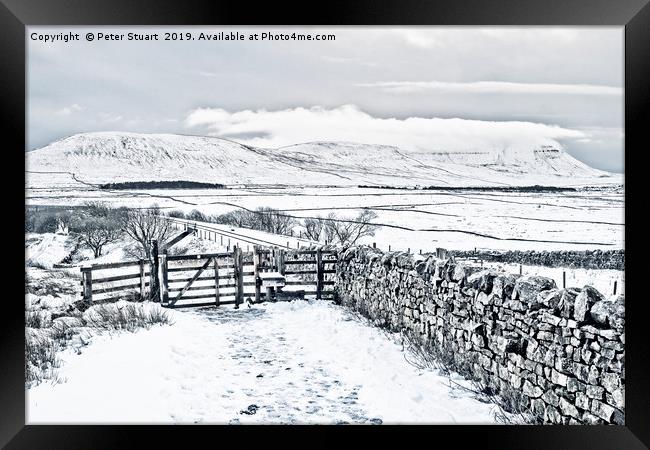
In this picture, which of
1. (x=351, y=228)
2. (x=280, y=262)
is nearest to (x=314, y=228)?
(x=351, y=228)

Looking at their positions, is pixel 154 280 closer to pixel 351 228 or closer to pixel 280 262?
pixel 280 262

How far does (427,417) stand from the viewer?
3.72 metres

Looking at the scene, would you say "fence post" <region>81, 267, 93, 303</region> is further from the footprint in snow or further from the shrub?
the footprint in snow

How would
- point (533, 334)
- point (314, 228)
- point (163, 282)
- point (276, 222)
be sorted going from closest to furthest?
point (533, 334) → point (163, 282) → point (314, 228) → point (276, 222)

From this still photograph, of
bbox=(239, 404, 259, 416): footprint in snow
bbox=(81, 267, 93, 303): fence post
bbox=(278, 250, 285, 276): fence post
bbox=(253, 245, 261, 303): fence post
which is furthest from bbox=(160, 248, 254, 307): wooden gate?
bbox=(239, 404, 259, 416): footprint in snow

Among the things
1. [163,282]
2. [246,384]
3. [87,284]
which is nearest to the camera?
[246,384]

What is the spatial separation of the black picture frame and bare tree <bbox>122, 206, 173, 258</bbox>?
341 inches

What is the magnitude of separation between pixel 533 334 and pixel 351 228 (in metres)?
9.58

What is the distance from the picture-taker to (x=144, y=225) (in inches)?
475
